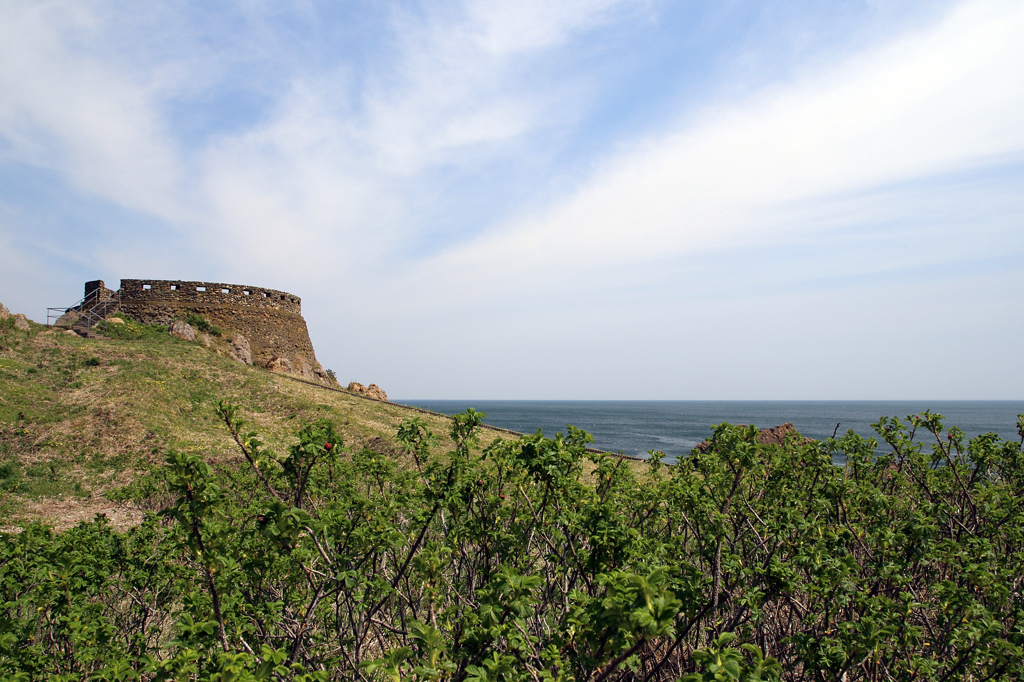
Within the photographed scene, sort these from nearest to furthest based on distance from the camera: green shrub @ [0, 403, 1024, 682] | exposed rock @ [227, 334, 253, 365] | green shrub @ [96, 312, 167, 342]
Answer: green shrub @ [0, 403, 1024, 682] → green shrub @ [96, 312, 167, 342] → exposed rock @ [227, 334, 253, 365]

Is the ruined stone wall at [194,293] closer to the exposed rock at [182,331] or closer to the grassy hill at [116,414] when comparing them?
the exposed rock at [182,331]

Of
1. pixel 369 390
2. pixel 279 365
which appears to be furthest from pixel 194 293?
pixel 369 390

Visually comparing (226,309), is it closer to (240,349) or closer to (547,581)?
(240,349)

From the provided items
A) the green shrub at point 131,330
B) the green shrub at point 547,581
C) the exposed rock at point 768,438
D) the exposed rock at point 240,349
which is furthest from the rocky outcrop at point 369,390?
the green shrub at point 547,581

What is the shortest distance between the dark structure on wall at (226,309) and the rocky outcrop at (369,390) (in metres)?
2.58

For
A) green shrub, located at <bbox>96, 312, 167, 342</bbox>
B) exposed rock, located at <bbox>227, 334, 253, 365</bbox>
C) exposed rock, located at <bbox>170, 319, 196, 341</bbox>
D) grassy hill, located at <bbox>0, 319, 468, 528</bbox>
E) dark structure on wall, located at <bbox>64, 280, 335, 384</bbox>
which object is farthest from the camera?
dark structure on wall, located at <bbox>64, 280, 335, 384</bbox>

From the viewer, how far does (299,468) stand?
13.6 feet

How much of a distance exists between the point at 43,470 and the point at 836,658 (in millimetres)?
18877

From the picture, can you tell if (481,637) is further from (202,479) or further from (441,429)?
(441,429)

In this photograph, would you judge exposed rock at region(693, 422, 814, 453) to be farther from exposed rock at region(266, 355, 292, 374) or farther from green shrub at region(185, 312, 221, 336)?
green shrub at region(185, 312, 221, 336)

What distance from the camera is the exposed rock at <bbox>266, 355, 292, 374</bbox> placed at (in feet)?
102

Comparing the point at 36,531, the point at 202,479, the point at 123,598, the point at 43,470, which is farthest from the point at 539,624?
the point at 43,470

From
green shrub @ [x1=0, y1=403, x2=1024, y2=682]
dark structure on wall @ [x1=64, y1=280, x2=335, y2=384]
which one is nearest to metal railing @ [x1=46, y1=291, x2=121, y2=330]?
dark structure on wall @ [x1=64, y1=280, x2=335, y2=384]

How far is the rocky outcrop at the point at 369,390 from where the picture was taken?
3469cm
